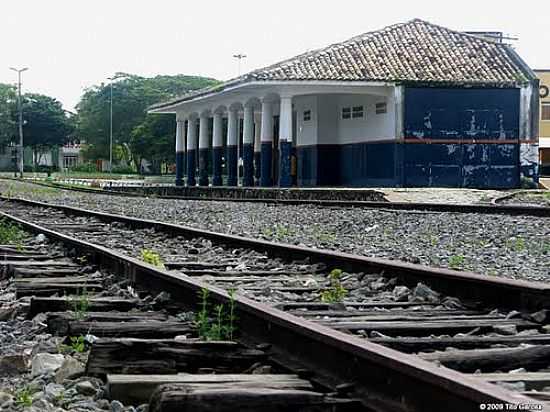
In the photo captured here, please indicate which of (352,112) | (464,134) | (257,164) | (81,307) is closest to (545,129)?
(257,164)

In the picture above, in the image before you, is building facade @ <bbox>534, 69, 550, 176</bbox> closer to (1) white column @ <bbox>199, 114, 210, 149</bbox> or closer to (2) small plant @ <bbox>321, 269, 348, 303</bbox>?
(1) white column @ <bbox>199, 114, 210, 149</bbox>

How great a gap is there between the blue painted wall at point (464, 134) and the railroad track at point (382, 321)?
76.1 feet

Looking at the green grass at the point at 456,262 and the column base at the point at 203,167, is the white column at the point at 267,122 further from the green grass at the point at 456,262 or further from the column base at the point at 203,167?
the green grass at the point at 456,262

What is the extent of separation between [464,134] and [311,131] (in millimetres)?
6827

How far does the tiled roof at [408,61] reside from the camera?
1265 inches

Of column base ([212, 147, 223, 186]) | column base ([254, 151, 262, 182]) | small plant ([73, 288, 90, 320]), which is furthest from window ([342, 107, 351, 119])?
small plant ([73, 288, 90, 320])

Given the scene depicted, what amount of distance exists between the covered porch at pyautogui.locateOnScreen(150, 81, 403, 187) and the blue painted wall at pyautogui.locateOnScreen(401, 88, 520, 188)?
680 mm

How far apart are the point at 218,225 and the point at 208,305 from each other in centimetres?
959

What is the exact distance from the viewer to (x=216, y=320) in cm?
477

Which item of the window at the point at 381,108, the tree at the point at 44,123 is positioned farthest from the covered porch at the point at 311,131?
the tree at the point at 44,123

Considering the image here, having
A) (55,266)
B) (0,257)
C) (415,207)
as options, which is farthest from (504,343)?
(415,207)

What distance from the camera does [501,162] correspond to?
3188 centimetres

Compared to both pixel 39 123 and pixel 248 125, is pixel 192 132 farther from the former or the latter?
pixel 39 123

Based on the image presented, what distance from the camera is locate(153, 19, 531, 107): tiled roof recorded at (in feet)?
105
